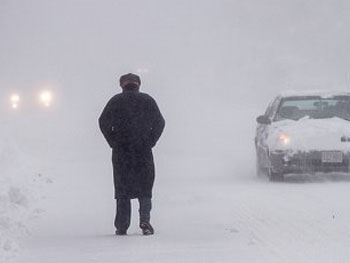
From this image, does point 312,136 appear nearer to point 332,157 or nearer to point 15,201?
point 332,157

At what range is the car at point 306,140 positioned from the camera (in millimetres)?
13195

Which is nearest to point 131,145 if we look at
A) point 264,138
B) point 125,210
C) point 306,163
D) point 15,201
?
point 125,210

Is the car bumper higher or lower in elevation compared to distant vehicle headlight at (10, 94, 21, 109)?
higher

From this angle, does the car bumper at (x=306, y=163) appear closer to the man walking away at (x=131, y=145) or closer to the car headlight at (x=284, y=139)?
the car headlight at (x=284, y=139)

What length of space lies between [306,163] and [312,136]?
439mm

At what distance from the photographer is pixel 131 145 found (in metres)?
8.37

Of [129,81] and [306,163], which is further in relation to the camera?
[306,163]

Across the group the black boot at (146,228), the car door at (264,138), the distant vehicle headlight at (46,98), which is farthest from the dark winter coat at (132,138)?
the distant vehicle headlight at (46,98)

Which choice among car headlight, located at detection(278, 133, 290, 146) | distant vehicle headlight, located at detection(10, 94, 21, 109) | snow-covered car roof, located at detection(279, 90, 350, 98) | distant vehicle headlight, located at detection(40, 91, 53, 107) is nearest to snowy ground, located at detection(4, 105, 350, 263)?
car headlight, located at detection(278, 133, 290, 146)

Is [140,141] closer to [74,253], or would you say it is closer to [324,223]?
[74,253]

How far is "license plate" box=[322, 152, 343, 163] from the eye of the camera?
1315 cm

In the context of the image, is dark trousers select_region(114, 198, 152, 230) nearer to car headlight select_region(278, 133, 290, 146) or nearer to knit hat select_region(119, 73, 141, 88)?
knit hat select_region(119, 73, 141, 88)

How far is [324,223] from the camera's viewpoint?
8.87 meters

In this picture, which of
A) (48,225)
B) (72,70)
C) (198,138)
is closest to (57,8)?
(72,70)
